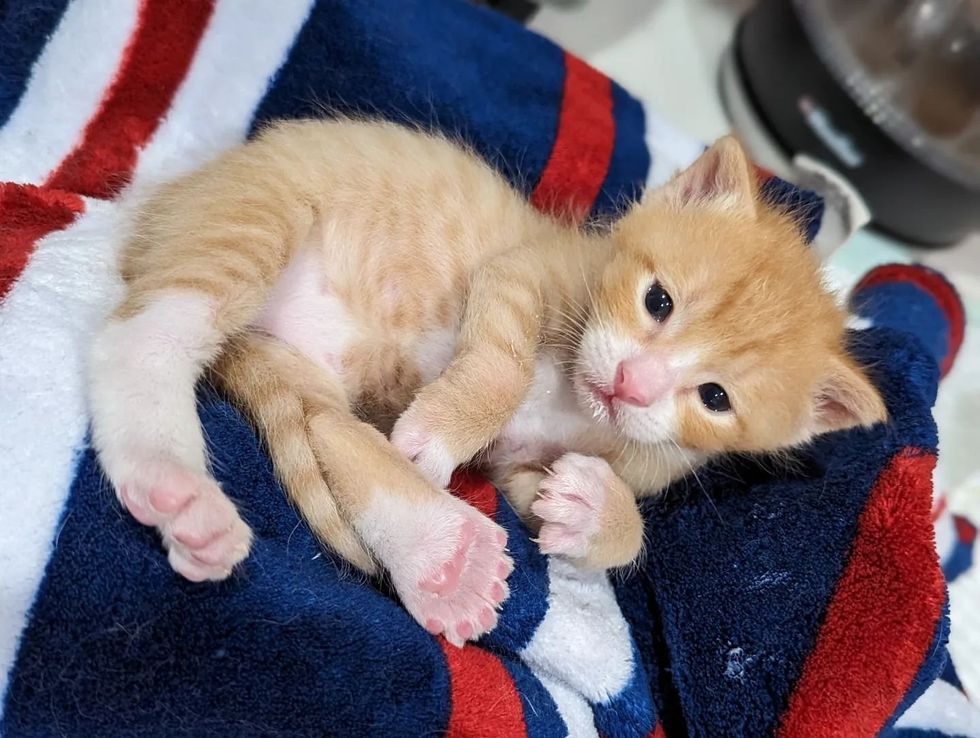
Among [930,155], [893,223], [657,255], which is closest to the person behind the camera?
[657,255]

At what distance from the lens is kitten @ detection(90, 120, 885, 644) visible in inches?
37.3

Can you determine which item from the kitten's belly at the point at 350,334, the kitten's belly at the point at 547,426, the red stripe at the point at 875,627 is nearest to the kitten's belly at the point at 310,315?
the kitten's belly at the point at 350,334

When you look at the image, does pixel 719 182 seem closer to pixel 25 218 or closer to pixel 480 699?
pixel 480 699

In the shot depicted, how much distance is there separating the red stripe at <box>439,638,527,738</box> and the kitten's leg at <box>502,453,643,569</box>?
0.58 feet

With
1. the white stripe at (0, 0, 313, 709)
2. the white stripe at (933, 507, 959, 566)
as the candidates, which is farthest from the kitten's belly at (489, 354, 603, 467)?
the white stripe at (933, 507, 959, 566)

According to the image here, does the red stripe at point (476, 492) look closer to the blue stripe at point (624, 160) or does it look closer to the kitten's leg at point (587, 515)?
the kitten's leg at point (587, 515)

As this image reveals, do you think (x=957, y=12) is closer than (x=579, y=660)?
No

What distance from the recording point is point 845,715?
1.03 m

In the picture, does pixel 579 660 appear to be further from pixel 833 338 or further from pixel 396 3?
pixel 396 3

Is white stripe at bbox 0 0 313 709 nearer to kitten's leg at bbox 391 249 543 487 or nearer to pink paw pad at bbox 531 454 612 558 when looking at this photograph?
kitten's leg at bbox 391 249 543 487

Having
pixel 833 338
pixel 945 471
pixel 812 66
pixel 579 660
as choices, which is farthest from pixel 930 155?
pixel 579 660

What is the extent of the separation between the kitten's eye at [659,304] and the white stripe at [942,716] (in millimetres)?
756

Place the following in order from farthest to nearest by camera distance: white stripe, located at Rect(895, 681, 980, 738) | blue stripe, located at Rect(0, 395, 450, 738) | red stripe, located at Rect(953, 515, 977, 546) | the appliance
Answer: the appliance, red stripe, located at Rect(953, 515, 977, 546), white stripe, located at Rect(895, 681, 980, 738), blue stripe, located at Rect(0, 395, 450, 738)

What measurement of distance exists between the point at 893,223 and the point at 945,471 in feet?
2.38
